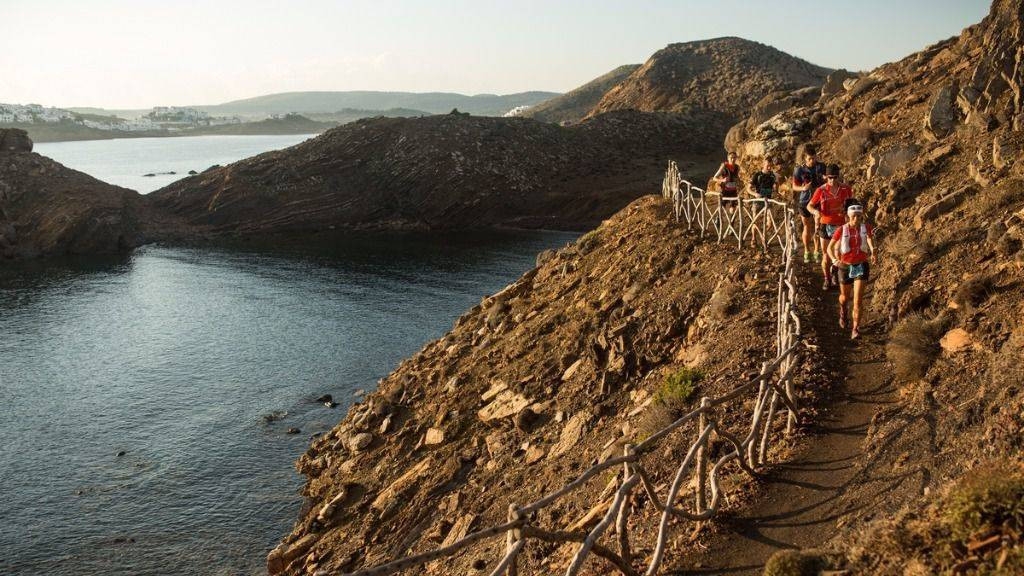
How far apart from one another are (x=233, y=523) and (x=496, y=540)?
1447 centimetres

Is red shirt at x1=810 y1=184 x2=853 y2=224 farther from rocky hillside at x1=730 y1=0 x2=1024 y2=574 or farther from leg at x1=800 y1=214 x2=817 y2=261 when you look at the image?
leg at x1=800 y1=214 x2=817 y2=261

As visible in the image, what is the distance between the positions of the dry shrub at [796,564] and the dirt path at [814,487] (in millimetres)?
1440

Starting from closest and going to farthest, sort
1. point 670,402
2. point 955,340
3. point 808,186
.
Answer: point 955,340
point 670,402
point 808,186

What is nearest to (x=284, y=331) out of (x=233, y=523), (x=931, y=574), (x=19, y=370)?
(x=19, y=370)

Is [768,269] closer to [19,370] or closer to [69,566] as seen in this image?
[69,566]

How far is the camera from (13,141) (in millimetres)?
96000

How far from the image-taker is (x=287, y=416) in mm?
34312

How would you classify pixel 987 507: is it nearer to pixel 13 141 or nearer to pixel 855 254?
pixel 855 254

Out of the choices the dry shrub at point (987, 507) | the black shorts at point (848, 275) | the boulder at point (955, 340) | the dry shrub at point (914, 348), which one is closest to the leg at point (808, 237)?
the black shorts at point (848, 275)

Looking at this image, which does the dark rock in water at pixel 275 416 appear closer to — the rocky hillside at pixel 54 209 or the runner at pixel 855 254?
the runner at pixel 855 254

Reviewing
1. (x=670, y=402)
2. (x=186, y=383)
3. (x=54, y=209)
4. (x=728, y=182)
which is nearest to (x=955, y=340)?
(x=670, y=402)

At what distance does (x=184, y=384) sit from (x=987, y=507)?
1521 inches

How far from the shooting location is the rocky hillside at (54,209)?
82.1 meters

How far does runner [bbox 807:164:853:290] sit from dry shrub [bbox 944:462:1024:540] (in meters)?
10.3
